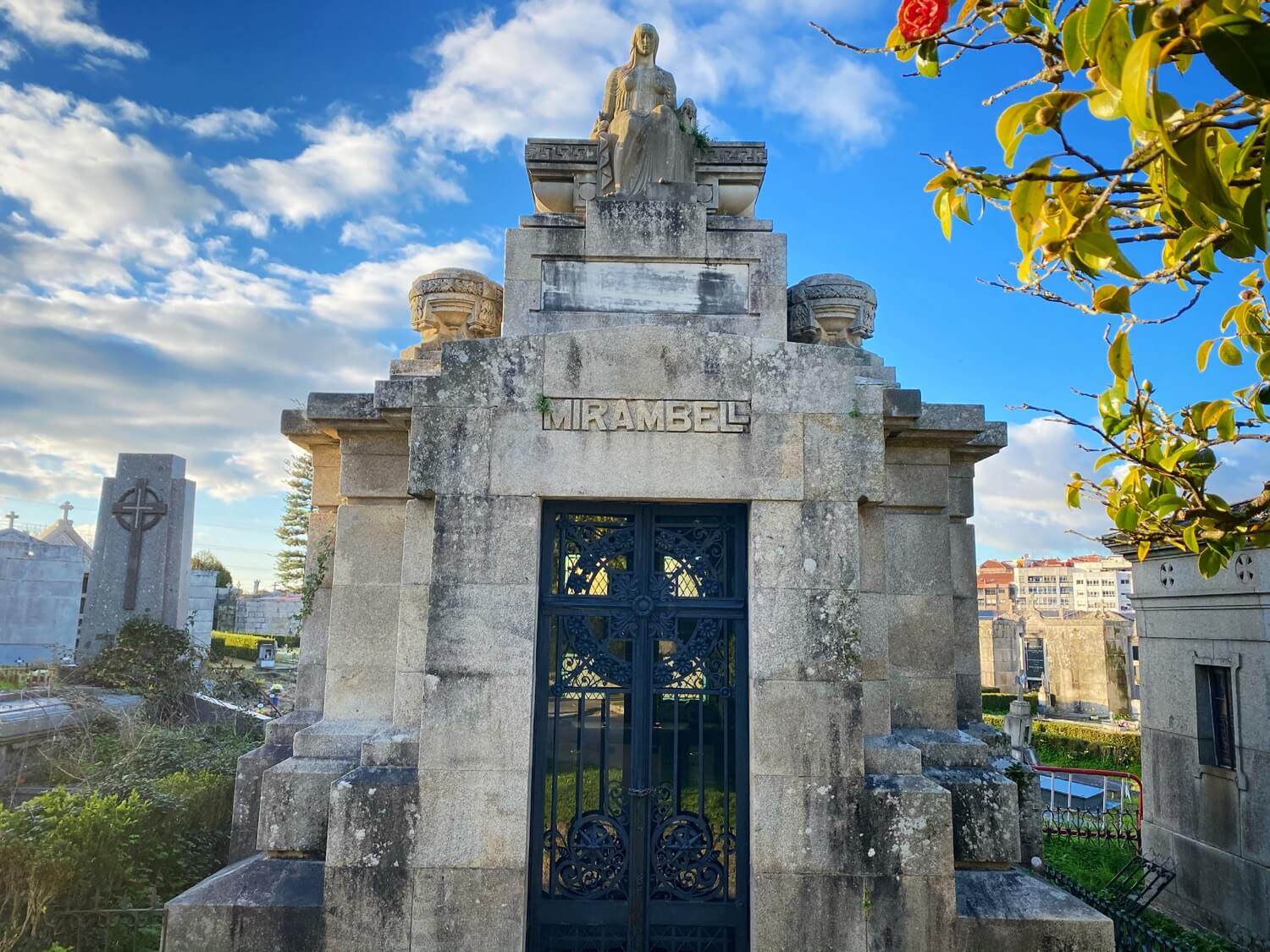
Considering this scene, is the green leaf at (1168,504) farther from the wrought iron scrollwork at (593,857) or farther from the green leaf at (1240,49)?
the wrought iron scrollwork at (593,857)

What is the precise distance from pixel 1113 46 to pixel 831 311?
4174 mm

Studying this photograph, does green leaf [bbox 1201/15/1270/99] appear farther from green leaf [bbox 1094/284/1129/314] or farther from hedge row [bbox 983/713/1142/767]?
hedge row [bbox 983/713/1142/767]

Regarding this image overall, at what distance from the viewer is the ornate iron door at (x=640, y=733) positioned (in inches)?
191

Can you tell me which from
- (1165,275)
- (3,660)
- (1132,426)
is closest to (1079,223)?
(1165,275)

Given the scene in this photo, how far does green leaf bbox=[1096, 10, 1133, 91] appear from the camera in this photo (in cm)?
181

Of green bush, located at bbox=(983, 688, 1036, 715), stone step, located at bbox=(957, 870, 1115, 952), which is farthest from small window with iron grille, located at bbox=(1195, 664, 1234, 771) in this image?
green bush, located at bbox=(983, 688, 1036, 715)

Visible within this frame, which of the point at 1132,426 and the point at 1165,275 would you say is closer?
the point at 1165,275

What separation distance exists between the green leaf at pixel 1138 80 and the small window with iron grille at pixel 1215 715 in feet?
31.3

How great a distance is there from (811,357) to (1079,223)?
2.94 meters

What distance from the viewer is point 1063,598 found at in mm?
151250

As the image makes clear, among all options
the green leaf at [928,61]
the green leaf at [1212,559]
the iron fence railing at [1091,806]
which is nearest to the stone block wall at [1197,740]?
the iron fence railing at [1091,806]

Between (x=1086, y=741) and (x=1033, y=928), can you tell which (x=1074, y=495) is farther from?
(x=1086, y=741)

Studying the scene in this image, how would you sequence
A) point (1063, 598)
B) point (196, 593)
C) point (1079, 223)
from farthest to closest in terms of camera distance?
point (1063, 598), point (196, 593), point (1079, 223)

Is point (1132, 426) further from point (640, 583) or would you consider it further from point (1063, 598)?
point (1063, 598)
